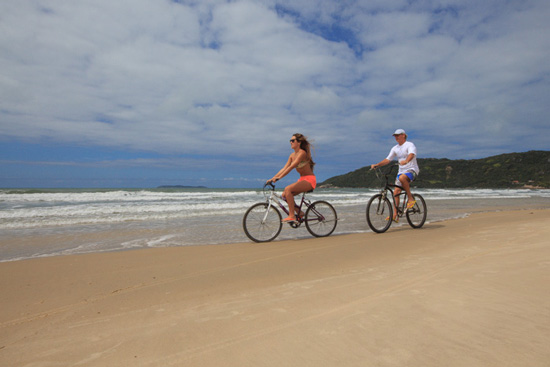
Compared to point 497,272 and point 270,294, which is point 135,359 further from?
point 497,272

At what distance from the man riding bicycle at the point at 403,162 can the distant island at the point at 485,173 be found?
136 ft

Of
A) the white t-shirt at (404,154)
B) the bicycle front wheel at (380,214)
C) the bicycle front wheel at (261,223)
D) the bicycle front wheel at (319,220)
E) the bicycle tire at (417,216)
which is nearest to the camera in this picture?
the bicycle front wheel at (261,223)

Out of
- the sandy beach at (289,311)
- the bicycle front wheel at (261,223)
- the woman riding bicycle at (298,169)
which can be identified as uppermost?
the woman riding bicycle at (298,169)

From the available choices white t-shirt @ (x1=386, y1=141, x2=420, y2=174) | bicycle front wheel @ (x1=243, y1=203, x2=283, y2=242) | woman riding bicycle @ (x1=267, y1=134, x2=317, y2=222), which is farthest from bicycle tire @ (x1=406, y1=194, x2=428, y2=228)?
bicycle front wheel @ (x1=243, y1=203, x2=283, y2=242)

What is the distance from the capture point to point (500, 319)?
1894 mm

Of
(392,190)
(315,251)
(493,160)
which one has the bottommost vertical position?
(315,251)

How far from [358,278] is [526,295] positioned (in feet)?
4.28

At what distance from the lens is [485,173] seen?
49.6 m

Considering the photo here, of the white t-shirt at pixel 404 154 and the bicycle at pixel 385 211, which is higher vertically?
the white t-shirt at pixel 404 154

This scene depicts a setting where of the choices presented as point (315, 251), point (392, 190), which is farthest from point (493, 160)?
point (315, 251)

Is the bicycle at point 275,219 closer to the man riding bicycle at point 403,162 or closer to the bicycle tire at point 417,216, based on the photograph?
the man riding bicycle at point 403,162

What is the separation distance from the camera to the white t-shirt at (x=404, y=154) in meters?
6.95

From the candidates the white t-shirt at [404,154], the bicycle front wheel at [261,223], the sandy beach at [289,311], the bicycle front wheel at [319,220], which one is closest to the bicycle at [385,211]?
the white t-shirt at [404,154]

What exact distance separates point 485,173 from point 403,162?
2083 inches
